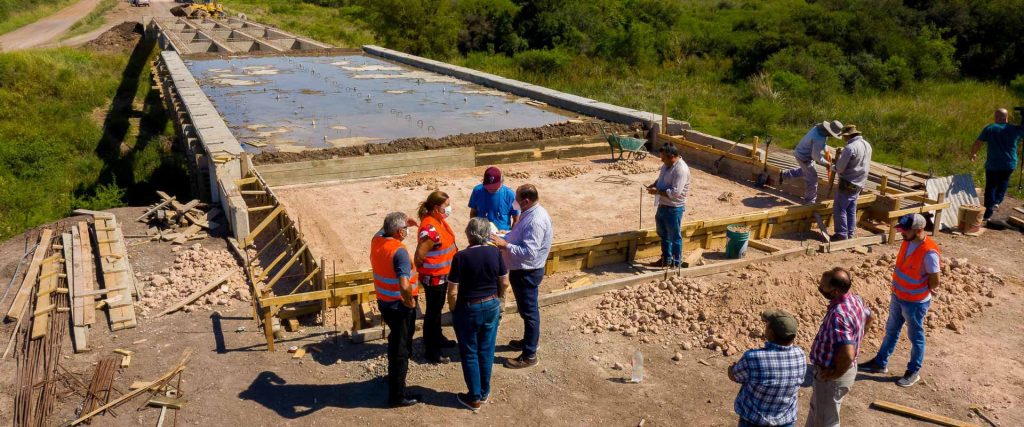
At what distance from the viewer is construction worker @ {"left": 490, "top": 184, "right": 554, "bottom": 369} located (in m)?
6.32

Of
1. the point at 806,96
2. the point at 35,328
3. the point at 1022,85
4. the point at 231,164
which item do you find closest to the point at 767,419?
the point at 35,328

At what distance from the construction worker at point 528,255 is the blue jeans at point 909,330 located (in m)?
2.98

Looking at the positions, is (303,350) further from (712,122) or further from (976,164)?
(712,122)

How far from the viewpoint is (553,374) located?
655cm

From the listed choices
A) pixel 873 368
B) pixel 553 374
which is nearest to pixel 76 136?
pixel 553 374

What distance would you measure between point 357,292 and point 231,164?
457cm

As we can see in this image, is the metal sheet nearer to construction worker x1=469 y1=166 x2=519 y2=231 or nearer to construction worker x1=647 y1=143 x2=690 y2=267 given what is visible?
construction worker x1=647 y1=143 x2=690 y2=267

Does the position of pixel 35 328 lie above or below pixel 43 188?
above

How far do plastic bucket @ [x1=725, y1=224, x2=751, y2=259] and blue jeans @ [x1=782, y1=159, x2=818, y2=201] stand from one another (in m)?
2.07

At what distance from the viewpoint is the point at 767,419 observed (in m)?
4.55

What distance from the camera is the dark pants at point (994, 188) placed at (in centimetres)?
1088

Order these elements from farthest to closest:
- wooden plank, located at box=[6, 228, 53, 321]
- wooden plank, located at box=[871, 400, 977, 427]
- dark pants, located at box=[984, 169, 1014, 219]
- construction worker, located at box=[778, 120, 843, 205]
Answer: dark pants, located at box=[984, 169, 1014, 219]
construction worker, located at box=[778, 120, 843, 205]
wooden plank, located at box=[6, 228, 53, 321]
wooden plank, located at box=[871, 400, 977, 427]

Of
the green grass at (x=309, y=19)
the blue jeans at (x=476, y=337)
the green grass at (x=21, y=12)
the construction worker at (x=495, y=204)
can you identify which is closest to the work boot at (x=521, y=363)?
the blue jeans at (x=476, y=337)

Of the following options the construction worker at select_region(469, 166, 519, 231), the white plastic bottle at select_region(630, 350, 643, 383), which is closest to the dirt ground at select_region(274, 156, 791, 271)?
the construction worker at select_region(469, 166, 519, 231)
